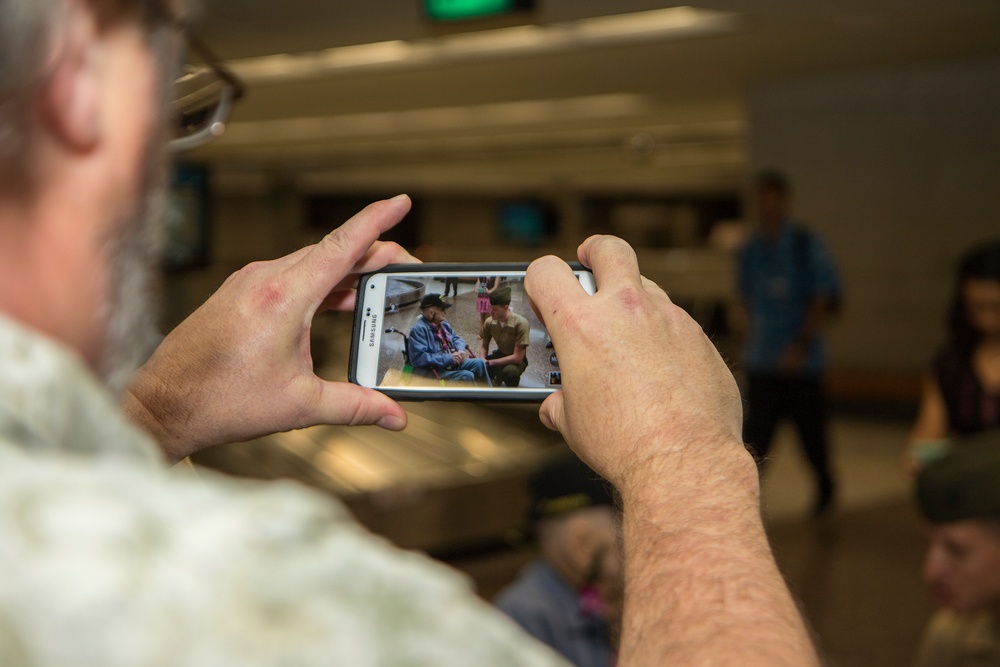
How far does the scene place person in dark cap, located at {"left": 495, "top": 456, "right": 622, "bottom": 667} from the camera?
2500 mm

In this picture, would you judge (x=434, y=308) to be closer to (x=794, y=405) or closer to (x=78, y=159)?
(x=78, y=159)

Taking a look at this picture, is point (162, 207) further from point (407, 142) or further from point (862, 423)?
point (407, 142)

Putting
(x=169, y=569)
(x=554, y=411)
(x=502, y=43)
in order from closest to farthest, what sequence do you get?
(x=169, y=569)
(x=554, y=411)
(x=502, y=43)

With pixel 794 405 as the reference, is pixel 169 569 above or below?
above

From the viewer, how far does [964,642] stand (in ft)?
7.14

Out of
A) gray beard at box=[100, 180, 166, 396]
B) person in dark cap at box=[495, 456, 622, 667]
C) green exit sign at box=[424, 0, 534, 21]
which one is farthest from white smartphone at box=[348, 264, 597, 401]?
green exit sign at box=[424, 0, 534, 21]

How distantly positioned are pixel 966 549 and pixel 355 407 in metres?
1.68

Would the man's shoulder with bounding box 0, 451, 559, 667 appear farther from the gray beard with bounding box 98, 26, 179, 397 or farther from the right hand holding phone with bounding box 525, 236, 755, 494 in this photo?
the right hand holding phone with bounding box 525, 236, 755, 494

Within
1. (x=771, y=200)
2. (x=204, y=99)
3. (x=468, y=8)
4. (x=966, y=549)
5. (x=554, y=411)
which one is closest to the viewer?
(x=554, y=411)

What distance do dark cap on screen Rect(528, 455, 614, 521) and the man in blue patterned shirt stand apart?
2.58 metres

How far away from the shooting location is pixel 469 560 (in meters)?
5.69

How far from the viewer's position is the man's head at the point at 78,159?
0.45 meters

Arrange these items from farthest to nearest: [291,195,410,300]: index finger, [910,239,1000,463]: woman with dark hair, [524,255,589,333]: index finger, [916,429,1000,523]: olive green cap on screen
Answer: [910,239,1000,463]: woman with dark hair
[916,429,1000,523]: olive green cap on screen
[291,195,410,300]: index finger
[524,255,589,333]: index finger

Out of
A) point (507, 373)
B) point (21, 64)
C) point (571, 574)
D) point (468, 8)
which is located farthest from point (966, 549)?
point (468, 8)
